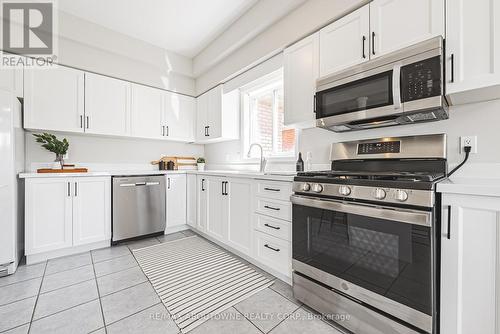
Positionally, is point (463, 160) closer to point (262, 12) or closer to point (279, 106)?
point (279, 106)

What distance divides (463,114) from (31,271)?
13.2 ft

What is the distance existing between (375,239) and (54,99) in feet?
12.5

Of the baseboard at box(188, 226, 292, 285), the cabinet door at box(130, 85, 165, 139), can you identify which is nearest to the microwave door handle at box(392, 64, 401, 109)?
the baseboard at box(188, 226, 292, 285)

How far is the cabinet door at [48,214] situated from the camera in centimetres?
240

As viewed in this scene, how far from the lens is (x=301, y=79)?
2189mm

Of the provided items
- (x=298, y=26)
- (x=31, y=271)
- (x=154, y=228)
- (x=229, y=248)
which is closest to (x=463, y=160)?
(x=298, y=26)

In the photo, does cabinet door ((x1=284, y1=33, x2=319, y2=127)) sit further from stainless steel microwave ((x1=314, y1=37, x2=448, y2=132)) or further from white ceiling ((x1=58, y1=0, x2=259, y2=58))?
white ceiling ((x1=58, y1=0, x2=259, y2=58))

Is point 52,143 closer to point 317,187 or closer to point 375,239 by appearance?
point 317,187

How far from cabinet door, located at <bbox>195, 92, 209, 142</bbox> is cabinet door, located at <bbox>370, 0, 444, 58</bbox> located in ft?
9.15

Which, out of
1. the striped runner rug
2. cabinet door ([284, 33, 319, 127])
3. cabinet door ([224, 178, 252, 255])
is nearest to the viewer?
the striped runner rug

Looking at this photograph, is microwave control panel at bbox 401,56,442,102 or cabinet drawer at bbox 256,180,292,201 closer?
microwave control panel at bbox 401,56,442,102

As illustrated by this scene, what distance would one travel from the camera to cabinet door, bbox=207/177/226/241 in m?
2.77

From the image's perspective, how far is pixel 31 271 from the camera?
7.39 feet

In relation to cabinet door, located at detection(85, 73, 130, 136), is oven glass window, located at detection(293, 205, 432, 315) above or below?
below
